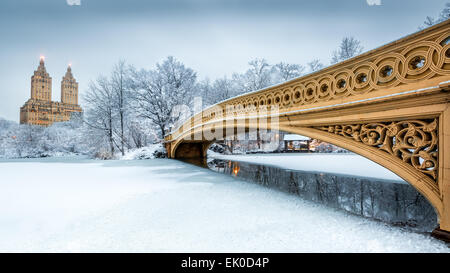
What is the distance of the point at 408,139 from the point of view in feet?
7.58

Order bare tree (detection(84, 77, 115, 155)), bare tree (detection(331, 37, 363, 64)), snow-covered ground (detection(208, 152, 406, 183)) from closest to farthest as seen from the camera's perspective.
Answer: snow-covered ground (detection(208, 152, 406, 183)) < bare tree (detection(84, 77, 115, 155)) < bare tree (detection(331, 37, 363, 64))

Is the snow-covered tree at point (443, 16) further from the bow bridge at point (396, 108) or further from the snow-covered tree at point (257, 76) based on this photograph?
the bow bridge at point (396, 108)

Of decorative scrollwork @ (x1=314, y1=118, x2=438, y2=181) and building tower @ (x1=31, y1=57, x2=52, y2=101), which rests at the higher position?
building tower @ (x1=31, y1=57, x2=52, y2=101)

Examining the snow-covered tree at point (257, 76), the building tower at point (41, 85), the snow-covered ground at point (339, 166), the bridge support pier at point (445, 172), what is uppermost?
the building tower at point (41, 85)

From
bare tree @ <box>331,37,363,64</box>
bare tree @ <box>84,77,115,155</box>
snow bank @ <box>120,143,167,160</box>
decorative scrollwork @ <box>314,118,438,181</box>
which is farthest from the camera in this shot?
bare tree @ <box>331,37,363,64</box>

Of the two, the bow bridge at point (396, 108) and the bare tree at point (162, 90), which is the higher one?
the bare tree at point (162, 90)

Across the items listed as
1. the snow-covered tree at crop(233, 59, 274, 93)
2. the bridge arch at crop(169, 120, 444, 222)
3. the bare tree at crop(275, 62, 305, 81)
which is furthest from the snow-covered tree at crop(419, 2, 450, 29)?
the bridge arch at crop(169, 120, 444, 222)

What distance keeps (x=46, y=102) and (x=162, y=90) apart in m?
77.3

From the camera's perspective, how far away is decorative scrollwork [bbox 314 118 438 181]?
6.90ft

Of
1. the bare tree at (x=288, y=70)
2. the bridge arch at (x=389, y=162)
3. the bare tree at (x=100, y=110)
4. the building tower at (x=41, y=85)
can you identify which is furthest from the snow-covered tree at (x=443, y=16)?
the building tower at (x=41, y=85)

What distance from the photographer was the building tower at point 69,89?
285ft

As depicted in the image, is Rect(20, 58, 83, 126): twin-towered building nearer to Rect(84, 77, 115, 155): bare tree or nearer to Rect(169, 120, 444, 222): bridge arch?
Rect(84, 77, 115, 155): bare tree
